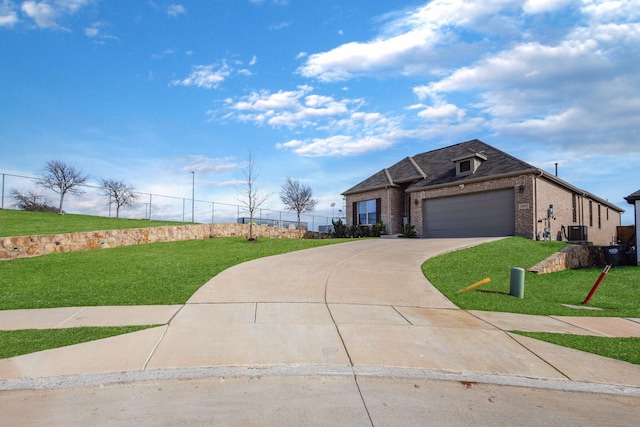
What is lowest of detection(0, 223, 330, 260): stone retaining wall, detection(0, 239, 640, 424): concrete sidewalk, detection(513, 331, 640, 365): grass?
detection(513, 331, 640, 365): grass

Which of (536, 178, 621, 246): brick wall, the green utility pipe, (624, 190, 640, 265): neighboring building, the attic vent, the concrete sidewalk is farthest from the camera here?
the attic vent

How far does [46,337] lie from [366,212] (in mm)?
26472

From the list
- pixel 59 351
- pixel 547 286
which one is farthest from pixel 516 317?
pixel 59 351

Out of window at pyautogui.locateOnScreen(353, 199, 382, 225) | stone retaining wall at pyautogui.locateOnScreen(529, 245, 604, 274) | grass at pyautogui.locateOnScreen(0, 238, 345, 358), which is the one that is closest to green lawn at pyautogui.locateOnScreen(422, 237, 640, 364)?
stone retaining wall at pyautogui.locateOnScreen(529, 245, 604, 274)

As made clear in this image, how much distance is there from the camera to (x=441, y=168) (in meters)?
27.5

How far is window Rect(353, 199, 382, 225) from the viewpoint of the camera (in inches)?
1177

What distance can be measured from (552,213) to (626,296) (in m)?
11.1

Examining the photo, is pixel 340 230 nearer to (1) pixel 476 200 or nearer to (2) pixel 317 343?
(1) pixel 476 200

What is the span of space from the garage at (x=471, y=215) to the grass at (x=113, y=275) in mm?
12754

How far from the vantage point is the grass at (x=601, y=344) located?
19.4 feet

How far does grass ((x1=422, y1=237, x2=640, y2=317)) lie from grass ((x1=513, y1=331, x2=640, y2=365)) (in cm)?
189

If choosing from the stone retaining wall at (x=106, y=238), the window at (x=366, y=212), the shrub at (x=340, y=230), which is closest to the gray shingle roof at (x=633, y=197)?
the window at (x=366, y=212)

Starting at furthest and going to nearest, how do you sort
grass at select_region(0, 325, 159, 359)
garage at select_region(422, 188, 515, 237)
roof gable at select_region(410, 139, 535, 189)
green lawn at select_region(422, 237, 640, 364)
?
roof gable at select_region(410, 139, 535, 189) < garage at select_region(422, 188, 515, 237) < green lawn at select_region(422, 237, 640, 364) < grass at select_region(0, 325, 159, 359)

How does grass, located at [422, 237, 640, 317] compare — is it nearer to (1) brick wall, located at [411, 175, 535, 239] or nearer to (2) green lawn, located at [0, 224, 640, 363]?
(2) green lawn, located at [0, 224, 640, 363]
